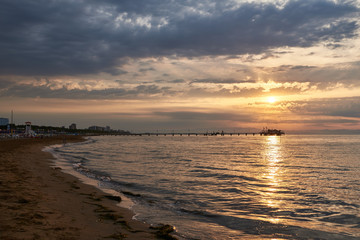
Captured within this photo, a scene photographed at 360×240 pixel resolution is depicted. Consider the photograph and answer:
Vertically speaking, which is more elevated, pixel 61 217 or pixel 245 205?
pixel 61 217

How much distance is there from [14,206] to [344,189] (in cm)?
1777

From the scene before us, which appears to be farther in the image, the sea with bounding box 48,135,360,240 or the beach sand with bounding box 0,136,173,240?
the sea with bounding box 48,135,360,240

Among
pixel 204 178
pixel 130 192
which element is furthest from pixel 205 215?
pixel 204 178

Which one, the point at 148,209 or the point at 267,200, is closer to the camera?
the point at 148,209

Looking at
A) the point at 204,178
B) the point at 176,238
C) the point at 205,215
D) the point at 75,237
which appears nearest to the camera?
the point at 75,237

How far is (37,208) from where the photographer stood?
29.3ft

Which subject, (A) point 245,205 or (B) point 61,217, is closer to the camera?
(B) point 61,217

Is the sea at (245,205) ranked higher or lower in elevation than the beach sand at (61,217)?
lower

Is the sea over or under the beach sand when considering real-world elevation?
under

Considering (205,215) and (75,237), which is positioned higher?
(75,237)

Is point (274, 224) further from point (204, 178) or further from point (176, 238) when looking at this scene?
point (204, 178)

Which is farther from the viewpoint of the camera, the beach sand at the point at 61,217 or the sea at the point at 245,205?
the sea at the point at 245,205

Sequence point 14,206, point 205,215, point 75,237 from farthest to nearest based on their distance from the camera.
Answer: point 205,215 < point 14,206 < point 75,237

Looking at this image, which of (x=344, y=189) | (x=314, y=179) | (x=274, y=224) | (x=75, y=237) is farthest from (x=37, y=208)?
(x=314, y=179)
